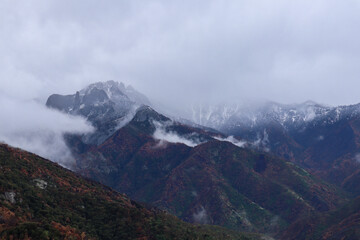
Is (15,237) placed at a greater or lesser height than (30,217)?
lesser

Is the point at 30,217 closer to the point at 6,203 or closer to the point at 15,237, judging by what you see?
the point at 6,203

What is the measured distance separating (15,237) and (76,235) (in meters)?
39.0

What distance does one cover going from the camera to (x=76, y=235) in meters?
196

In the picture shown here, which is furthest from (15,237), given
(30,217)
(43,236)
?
(30,217)

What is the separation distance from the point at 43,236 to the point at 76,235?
1176 inches

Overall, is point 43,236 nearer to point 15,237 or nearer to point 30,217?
point 15,237

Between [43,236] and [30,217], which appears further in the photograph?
[30,217]

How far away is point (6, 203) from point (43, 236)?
4625cm

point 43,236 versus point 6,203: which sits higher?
point 6,203

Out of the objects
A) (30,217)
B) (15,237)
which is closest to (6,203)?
(30,217)

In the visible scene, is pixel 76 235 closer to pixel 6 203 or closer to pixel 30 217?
pixel 30 217

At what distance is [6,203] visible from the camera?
199375 millimetres

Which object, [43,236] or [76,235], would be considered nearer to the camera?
[43,236]

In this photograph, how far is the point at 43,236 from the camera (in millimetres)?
167875
